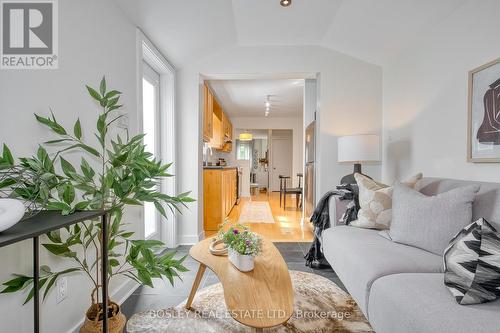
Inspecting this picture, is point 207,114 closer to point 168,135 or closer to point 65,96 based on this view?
point 168,135

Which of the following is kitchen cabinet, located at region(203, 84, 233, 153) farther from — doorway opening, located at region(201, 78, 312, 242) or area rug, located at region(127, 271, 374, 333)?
area rug, located at region(127, 271, 374, 333)

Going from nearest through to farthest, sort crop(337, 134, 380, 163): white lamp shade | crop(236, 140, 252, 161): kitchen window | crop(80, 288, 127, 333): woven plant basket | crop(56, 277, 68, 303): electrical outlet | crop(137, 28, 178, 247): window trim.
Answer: crop(80, 288, 127, 333): woven plant basket < crop(56, 277, 68, 303): electrical outlet < crop(337, 134, 380, 163): white lamp shade < crop(137, 28, 178, 247): window trim < crop(236, 140, 252, 161): kitchen window

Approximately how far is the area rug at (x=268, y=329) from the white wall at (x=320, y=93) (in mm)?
1363

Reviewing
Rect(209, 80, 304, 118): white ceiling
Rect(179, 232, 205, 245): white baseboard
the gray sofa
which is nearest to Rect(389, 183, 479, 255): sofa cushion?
the gray sofa


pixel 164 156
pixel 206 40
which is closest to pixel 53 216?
pixel 164 156

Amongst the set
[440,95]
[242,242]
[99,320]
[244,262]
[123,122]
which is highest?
[440,95]

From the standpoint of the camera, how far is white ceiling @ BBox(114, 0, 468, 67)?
6.73 ft

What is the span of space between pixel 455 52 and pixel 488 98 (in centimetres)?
52

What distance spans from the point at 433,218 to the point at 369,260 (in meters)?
0.47

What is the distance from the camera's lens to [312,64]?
2.98 metres

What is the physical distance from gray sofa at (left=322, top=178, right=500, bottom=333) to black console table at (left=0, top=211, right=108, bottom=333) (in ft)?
4.29

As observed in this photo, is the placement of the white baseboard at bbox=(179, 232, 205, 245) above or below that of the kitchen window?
below

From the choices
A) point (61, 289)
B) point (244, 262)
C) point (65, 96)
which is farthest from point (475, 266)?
point (65, 96)

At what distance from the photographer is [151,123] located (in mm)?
2727
